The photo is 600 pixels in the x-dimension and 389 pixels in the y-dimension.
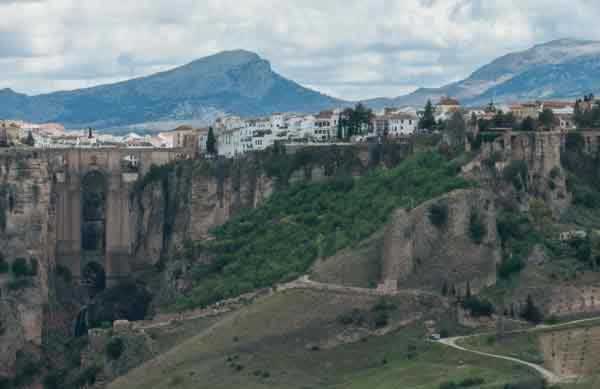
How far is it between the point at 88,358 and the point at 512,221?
18191mm

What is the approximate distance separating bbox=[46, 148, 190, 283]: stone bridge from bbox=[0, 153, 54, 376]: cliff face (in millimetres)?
2354

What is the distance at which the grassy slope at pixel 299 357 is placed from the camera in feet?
217

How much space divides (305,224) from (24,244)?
15727 mm

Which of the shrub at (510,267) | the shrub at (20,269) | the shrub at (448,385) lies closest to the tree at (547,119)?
the shrub at (510,267)

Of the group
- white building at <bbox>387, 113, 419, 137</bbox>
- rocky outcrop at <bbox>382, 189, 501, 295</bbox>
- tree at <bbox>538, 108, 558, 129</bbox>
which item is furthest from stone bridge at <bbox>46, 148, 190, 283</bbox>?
rocky outcrop at <bbox>382, 189, 501, 295</bbox>

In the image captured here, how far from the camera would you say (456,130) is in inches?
3346

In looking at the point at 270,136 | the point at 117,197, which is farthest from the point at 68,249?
the point at 270,136

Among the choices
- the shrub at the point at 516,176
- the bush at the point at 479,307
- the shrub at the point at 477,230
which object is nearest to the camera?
the bush at the point at 479,307

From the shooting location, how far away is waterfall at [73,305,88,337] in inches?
3728

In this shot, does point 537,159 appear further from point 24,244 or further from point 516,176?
point 24,244

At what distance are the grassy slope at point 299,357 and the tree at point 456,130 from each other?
459 inches

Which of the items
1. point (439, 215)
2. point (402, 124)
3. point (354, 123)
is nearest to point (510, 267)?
point (439, 215)

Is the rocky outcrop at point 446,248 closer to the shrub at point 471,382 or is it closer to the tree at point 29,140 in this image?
the shrub at point 471,382

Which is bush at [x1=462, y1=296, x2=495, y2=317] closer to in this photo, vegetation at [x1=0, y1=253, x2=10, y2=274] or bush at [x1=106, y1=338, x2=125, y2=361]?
bush at [x1=106, y1=338, x2=125, y2=361]
